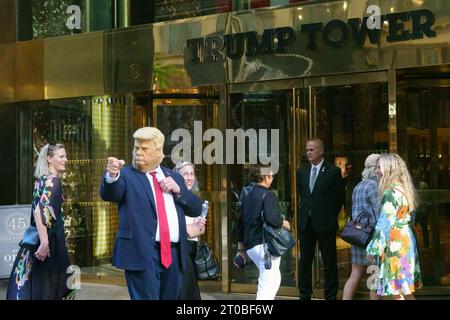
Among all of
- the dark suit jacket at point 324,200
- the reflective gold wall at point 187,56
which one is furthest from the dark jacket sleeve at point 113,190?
the reflective gold wall at point 187,56

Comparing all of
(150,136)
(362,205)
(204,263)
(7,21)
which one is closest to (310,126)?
(362,205)

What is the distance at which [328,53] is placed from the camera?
8305 millimetres

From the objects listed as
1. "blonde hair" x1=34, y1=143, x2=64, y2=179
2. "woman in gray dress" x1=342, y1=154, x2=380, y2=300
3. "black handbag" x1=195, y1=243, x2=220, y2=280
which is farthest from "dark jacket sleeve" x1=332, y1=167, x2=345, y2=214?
"blonde hair" x1=34, y1=143, x2=64, y2=179

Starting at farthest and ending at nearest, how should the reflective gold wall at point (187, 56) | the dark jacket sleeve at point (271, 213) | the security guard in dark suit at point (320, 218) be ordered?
the reflective gold wall at point (187, 56) < the security guard in dark suit at point (320, 218) < the dark jacket sleeve at point (271, 213)

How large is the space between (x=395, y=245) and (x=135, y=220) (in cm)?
228

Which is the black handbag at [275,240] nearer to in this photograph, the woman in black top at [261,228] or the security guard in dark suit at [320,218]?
the woman in black top at [261,228]

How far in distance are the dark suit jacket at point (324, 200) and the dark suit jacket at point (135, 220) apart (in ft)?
→ 8.62

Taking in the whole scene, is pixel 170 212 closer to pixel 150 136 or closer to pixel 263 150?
pixel 150 136

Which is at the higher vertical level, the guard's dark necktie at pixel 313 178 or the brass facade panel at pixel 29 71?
the brass facade panel at pixel 29 71

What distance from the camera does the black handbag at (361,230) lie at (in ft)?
21.6

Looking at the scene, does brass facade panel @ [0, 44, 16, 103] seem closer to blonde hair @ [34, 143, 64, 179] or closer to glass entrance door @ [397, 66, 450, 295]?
blonde hair @ [34, 143, 64, 179]

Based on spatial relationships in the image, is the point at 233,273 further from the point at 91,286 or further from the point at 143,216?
the point at 143,216

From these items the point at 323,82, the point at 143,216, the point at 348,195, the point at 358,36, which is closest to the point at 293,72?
the point at 323,82

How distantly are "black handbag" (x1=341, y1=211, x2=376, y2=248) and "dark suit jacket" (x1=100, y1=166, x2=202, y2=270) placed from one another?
1956 mm
